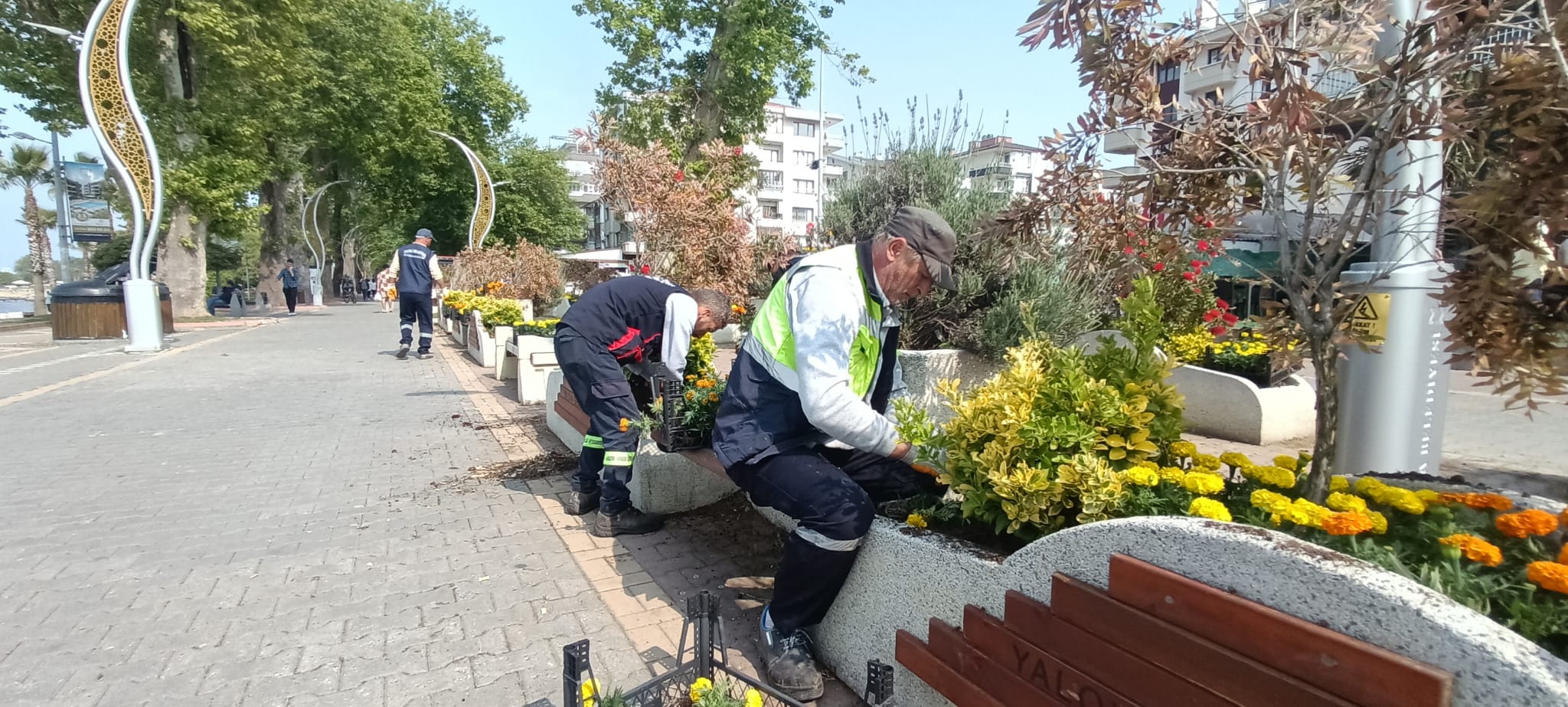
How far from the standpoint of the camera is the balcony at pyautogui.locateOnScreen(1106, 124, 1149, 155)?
2.38 metres

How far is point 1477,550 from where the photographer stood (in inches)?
58.2

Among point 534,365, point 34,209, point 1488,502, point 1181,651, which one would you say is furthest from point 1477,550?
point 34,209

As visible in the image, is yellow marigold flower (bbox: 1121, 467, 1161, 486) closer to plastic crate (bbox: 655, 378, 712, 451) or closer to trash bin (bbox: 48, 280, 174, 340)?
plastic crate (bbox: 655, 378, 712, 451)

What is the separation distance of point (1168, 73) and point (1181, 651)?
6.34 feet

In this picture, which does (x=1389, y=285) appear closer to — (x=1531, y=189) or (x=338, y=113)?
(x=1531, y=189)

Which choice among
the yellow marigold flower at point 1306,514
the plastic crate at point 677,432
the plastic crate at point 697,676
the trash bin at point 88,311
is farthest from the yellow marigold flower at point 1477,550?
the trash bin at point 88,311

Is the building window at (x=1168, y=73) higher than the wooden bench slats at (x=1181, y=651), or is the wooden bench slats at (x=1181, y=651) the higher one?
the building window at (x=1168, y=73)

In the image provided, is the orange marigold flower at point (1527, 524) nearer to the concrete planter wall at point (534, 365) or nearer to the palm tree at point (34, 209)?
the concrete planter wall at point (534, 365)

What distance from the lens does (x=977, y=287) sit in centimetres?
574

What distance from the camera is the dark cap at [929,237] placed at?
2.55 metres

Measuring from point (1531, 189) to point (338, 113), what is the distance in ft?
105

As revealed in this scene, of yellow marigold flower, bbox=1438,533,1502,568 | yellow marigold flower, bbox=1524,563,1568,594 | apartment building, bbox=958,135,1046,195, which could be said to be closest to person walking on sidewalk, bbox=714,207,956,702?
yellow marigold flower, bbox=1438,533,1502,568

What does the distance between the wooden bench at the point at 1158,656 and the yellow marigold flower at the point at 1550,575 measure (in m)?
0.38

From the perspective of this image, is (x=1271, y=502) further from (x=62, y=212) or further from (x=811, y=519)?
(x=62, y=212)
